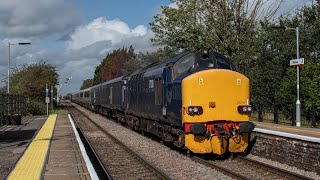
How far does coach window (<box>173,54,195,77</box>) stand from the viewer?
14.5 m

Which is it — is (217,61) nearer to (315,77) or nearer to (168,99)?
(168,99)

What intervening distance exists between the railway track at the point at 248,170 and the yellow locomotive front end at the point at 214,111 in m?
0.47

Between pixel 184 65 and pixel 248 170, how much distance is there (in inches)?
158

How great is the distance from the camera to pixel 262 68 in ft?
95.7

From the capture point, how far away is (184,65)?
14.6 metres

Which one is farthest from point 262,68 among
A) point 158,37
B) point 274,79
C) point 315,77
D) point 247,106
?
point 247,106

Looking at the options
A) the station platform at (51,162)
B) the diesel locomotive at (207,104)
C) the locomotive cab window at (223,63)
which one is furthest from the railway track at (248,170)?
the station platform at (51,162)

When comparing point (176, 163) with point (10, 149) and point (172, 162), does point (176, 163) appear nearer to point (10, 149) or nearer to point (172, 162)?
point (172, 162)

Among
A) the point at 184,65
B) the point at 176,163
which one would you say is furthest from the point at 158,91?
the point at 176,163

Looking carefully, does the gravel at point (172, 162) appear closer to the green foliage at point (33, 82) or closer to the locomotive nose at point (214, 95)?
the locomotive nose at point (214, 95)

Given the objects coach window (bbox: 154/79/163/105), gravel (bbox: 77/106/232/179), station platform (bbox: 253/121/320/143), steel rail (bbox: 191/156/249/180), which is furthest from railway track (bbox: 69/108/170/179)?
station platform (bbox: 253/121/320/143)

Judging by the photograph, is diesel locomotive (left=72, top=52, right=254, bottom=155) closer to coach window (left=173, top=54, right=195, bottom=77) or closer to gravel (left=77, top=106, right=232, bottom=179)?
coach window (left=173, top=54, right=195, bottom=77)

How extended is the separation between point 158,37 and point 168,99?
2549 cm

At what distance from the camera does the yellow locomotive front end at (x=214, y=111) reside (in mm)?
13234
